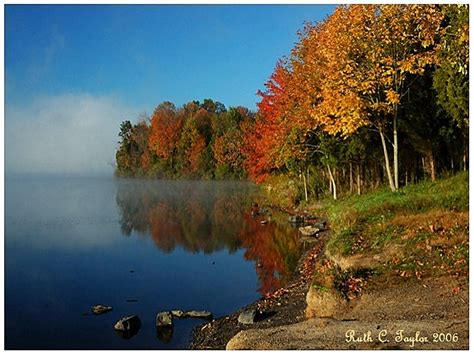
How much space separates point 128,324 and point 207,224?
49.2 feet

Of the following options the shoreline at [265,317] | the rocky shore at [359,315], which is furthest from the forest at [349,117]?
the shoreline at [265,317]

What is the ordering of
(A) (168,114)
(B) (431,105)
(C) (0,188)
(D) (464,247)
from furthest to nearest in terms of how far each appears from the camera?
(A) (168,114), (B) (431,105), (D) (464,247), (C) (0,188)

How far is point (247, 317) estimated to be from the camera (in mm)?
10859

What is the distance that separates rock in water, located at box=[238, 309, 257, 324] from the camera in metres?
10.8

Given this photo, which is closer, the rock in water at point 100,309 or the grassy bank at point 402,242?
the grassy bank at point 402,242

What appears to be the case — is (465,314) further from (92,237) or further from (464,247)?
(92,237)

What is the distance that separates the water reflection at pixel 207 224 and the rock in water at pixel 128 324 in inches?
156

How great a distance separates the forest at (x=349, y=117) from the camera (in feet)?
58.5

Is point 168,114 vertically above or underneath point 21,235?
above

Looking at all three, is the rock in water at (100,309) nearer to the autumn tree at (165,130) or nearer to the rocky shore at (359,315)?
the rocky shore at (359,315)

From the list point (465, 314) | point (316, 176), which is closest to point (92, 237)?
point (316, 176)

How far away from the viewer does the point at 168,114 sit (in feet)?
98.2

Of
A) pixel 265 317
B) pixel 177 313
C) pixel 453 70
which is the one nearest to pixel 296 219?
pixel 453 70

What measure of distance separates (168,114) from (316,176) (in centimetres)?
952
